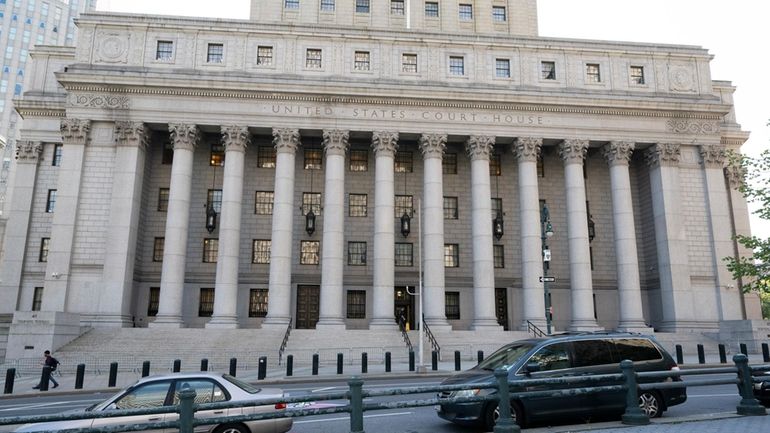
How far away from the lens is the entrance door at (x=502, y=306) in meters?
38.6

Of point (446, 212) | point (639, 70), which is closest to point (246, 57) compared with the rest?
point (446, 212)

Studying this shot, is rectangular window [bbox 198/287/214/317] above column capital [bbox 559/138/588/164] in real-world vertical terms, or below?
below

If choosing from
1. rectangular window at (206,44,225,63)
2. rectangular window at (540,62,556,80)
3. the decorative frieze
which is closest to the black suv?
the decorative frieze

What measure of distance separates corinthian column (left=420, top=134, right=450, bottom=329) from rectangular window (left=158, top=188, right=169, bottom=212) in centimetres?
1753

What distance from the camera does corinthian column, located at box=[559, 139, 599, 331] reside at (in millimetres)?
34719

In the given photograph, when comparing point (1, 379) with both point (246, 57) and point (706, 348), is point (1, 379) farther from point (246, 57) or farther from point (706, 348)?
point (706, 348)

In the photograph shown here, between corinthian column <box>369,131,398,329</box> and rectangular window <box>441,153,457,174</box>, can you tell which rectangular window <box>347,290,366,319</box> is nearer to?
corinthian column <box>369,131,398,329</box>

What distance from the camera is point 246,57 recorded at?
120 ft

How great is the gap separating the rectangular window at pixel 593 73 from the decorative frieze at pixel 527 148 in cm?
627

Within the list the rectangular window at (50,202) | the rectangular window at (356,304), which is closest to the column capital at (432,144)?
the rectangular window at (356,304)

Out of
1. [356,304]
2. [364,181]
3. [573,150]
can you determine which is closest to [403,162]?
[364,181]

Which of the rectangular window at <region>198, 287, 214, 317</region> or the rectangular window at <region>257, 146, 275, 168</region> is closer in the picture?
the rectangular window at <region>198, 287, 214, 317</region>

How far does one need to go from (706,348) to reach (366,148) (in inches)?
978

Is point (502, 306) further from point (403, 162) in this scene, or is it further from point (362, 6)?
point (362, 6)
